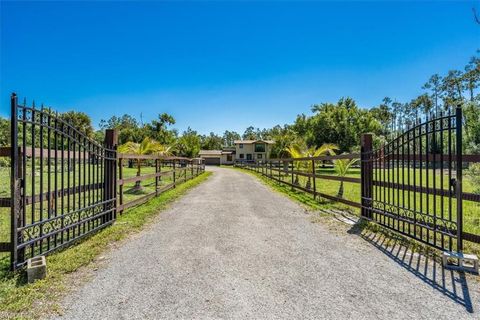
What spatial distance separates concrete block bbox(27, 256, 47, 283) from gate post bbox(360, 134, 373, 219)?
17.5 feet

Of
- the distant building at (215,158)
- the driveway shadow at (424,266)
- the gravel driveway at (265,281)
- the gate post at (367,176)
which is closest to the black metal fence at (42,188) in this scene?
the gravel driveway at (265,281)

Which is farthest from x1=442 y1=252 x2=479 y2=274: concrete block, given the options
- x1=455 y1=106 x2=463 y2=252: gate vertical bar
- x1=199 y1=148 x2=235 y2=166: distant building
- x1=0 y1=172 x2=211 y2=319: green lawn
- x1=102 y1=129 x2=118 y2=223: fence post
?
x1=199 y1=148 x2=235 y2=166: distant building

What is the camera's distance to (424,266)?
365 centimetres

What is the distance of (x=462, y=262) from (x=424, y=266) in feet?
1.36

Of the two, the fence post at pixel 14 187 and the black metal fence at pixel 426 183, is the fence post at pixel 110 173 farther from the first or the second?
the black metal fence at pixel 426 183

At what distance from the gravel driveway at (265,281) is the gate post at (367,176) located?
1.14 meters

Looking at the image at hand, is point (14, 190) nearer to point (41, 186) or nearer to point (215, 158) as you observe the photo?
point (41, 186)

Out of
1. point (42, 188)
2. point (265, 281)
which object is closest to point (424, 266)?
point (265, 281)

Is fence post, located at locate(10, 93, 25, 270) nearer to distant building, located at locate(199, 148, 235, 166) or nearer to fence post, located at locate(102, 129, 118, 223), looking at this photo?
fence post, located at locate(102, 129, 118, 223)

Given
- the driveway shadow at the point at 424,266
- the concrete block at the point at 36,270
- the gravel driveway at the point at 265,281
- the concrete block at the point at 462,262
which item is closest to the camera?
the gravel driveway at the point at 265,281

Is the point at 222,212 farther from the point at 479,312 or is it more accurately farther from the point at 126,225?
the point at 479,312

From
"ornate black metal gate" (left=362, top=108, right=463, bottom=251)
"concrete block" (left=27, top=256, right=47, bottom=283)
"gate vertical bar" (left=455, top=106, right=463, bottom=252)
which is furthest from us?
"ornate black metal gate" (left=362, top=108, right=463, bottom=251)

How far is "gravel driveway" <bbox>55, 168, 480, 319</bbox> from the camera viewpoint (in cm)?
261

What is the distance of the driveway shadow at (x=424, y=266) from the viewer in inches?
117
